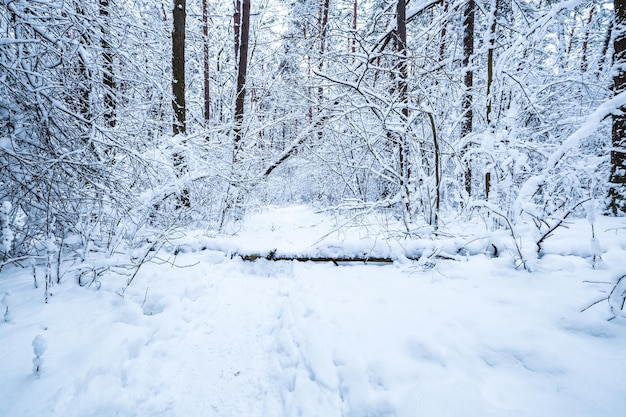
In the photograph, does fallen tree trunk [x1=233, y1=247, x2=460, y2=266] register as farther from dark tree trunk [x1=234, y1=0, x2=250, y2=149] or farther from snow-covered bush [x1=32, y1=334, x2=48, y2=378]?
dark tree trunk [x1=234, y1=0, x2=250, y2=149]

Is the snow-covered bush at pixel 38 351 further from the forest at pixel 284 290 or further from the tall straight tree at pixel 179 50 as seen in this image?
the tall straight tree at pixel 179 50

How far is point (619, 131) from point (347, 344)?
5.53 metres

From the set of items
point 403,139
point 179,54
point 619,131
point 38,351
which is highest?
point 179,54

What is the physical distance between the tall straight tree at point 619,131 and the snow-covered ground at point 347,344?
6.98ft

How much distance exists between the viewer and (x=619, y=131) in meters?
4.55

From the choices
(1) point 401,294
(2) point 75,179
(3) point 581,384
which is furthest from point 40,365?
(3) point 581,384

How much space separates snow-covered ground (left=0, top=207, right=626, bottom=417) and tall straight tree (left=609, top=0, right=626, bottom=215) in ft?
6.98

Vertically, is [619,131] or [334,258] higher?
[619,131]

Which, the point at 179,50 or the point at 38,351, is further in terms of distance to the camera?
the point at 179,50

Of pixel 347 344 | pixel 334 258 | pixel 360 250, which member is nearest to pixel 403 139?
pixel 360 250

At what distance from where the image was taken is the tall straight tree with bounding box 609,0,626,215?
4.54 metres

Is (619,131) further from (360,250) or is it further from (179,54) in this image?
(179,54)

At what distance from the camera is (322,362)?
2053 mm

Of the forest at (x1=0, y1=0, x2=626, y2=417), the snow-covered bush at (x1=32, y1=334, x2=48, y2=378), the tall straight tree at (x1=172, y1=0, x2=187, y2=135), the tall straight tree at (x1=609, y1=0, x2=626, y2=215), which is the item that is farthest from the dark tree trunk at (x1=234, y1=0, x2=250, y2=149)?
the tall straight tree at (x1=609, y1=0, x2=626, y2=215)
